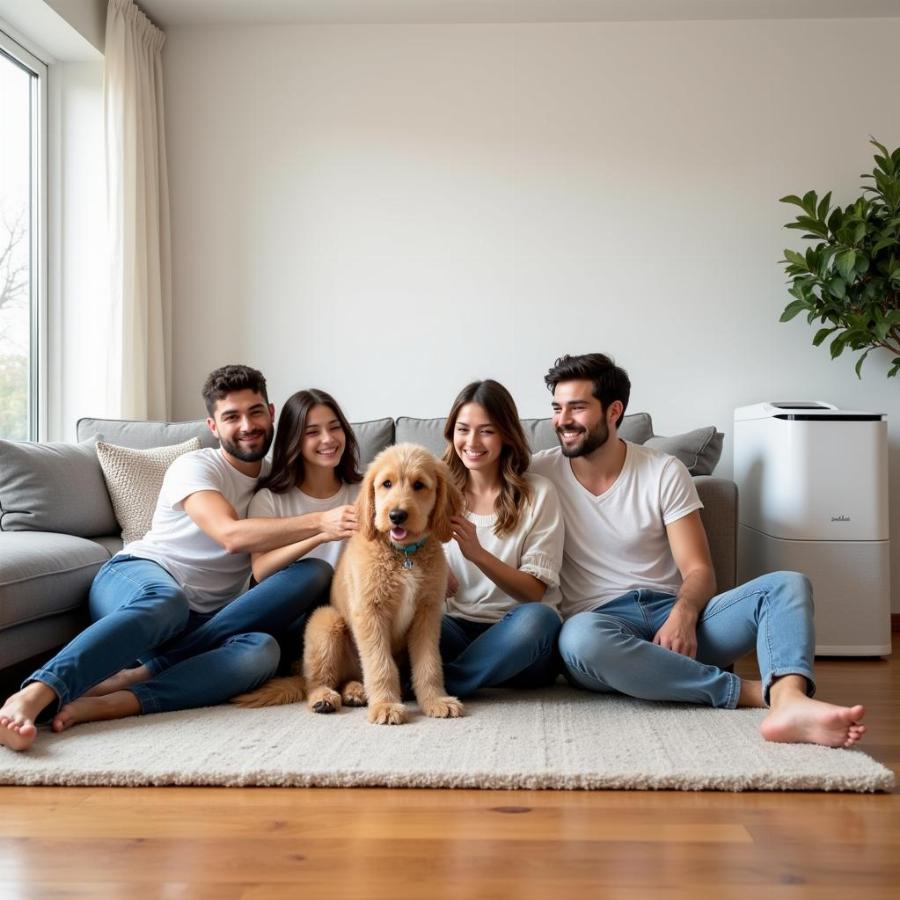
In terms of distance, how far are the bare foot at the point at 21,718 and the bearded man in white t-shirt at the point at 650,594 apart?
1228 mm

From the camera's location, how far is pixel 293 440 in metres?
2.82

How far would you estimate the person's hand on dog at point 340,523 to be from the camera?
2.52m

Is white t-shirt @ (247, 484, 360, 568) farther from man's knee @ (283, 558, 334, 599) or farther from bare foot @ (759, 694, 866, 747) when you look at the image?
bare foot @ (759, 694, 866, 747)

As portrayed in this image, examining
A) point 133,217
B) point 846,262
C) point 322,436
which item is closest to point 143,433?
point 133,217

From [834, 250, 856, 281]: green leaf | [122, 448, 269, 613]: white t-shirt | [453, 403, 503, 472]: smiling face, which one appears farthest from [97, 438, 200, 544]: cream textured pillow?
[834, 250, 856, 281]: green leaf

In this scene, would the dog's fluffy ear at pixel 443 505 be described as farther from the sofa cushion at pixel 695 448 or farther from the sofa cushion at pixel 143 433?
the sofa cushion at pixel 143 433

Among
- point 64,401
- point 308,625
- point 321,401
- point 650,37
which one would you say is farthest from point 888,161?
point 64,401

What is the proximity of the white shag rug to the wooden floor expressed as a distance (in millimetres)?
35

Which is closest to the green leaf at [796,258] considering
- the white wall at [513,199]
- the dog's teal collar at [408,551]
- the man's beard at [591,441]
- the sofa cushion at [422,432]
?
the white wall at [513,199]

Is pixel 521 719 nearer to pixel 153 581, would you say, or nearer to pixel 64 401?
pixel 153 581

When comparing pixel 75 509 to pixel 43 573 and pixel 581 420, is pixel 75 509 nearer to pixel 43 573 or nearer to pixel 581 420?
pixel 43 573

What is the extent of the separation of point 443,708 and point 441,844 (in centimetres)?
72

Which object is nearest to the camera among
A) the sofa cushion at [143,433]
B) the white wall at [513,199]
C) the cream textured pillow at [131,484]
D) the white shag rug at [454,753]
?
the white shag rug at [454,753]

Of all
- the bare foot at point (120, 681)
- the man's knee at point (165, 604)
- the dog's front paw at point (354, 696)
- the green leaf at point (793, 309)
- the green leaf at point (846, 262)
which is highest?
the green leaf at point (846, 262)
